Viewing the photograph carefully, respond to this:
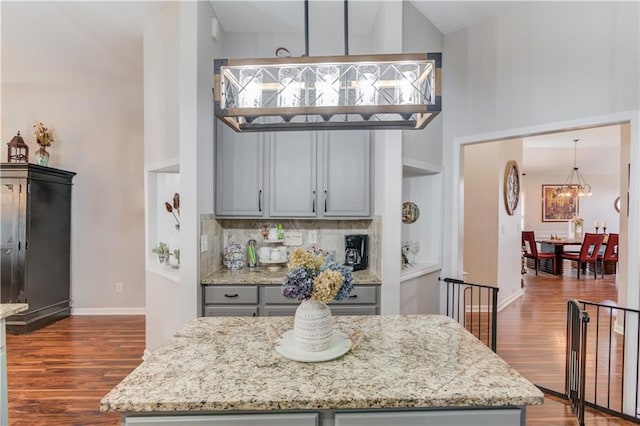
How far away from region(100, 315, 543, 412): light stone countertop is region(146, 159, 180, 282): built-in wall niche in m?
1.91

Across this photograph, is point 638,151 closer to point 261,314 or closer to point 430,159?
point 430,159

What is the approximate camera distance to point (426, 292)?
296cm

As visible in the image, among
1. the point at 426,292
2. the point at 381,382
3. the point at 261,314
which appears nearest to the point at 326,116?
the point at 381,382

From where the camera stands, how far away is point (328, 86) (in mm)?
1250

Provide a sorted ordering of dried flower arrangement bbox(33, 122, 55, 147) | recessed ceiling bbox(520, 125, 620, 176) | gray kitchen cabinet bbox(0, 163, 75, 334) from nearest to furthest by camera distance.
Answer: gray kitchen cabinet bbox(0, 163, 75, 334) → dried flower arrangement bbox(33, 122, 55, 147) → recessed ceiling bbox(520, 125, 620, 176)

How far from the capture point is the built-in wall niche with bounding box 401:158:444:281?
3.12m

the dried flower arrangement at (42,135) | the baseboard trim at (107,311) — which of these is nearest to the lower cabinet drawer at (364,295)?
the baseboard trim at (107,311)

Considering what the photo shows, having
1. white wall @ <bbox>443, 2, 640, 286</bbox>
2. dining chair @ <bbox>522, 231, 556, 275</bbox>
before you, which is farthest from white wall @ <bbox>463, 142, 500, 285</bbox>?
dining chair @ <bbox>522, 231, 556, 275</bbox>

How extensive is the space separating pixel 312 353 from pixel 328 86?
1040 millimetres

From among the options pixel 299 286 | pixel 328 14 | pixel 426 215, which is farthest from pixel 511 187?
pixel 299 286

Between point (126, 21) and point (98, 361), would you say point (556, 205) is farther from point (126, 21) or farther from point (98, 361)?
point (98, 361)

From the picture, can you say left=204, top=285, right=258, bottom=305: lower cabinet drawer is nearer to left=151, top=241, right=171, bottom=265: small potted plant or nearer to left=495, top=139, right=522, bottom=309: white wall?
left=151, top=241, right=171, bottom=265: small potted plant

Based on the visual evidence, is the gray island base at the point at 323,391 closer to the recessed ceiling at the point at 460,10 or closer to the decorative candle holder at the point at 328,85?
the decorative candle holder at the point at 328,85

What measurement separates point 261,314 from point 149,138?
1.92 m
